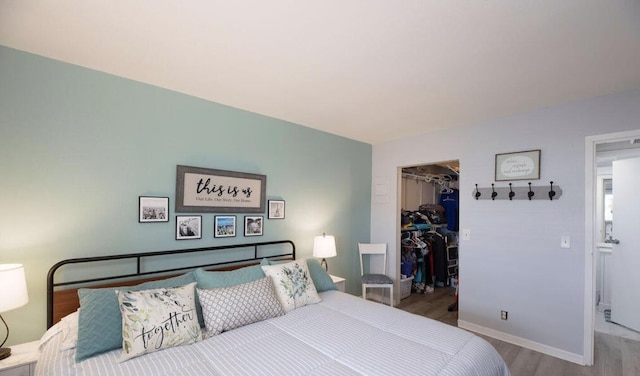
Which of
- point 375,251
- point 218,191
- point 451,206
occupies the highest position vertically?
point 218,191

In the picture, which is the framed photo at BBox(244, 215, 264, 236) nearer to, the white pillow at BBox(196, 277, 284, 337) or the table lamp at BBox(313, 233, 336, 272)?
the table lamp at BBox(313, 233, 336, 272)

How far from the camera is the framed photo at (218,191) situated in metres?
2.48

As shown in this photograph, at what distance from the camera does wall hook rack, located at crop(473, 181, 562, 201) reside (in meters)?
2.67

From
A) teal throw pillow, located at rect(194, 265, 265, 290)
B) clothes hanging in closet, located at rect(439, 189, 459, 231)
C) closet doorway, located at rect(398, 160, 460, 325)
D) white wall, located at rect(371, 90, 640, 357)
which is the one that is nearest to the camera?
teal throw pillow, located at rect(194, 265, 265, 290)

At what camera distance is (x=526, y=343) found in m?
2.79

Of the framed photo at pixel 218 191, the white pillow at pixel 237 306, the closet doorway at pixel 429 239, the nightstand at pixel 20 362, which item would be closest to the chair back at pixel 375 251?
the closet doorway at pixel 429 239

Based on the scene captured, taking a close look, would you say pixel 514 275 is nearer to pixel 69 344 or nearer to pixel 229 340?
pixel 229 340

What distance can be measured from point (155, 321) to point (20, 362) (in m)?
0.70

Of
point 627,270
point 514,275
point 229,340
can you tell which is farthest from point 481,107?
point 229,340

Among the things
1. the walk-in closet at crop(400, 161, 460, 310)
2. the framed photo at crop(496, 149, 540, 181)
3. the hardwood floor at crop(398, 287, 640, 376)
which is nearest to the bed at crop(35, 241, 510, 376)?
the hardwood floor at crop(398, 287, 640, 376)

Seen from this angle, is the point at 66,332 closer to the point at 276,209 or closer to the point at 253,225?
the point at 253,225

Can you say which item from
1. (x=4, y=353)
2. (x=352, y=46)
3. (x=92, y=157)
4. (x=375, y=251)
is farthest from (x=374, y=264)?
(x=4, y=353)

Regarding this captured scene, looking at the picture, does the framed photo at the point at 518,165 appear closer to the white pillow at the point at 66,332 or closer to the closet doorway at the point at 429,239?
the closet doorway at the point at 429,239

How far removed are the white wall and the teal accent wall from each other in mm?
2252
